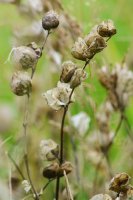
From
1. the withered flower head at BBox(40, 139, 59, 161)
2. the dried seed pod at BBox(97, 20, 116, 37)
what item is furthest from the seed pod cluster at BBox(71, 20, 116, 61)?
the withered flower head at BBox(40, 139, 59, 161)

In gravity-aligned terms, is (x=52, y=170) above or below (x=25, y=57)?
below

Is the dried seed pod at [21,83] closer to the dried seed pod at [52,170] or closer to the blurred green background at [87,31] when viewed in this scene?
the dried seed pod at [52,170]

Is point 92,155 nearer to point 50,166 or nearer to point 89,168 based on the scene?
point 89,168

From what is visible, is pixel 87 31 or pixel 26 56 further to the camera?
pixel 87 31

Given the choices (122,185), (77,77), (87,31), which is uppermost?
(87,31)

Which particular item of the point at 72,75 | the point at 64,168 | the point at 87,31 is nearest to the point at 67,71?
the point at 72,75

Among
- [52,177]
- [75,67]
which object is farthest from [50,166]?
[75,67]

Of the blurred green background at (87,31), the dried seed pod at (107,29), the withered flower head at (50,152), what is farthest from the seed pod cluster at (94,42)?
the blurred green background at (87,31)

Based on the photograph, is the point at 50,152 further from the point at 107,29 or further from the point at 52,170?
the point at 107,29
